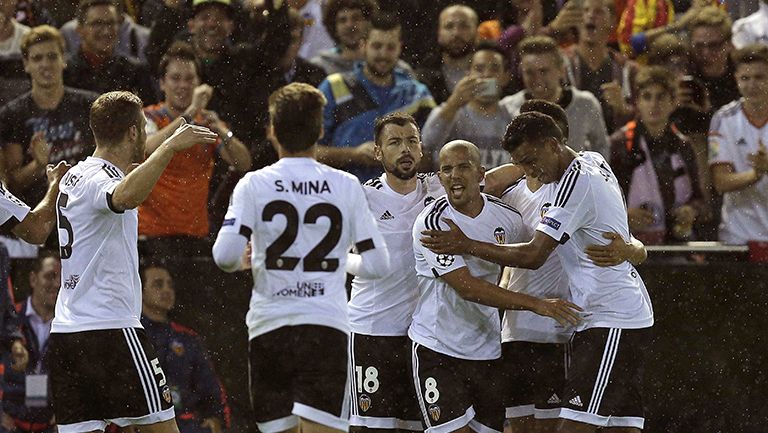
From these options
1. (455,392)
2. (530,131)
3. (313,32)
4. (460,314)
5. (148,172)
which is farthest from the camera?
(313,32)

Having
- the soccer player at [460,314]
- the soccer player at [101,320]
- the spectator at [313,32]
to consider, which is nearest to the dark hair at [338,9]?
the spectator at [313,32]

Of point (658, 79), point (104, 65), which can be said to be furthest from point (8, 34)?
point (658, 79)

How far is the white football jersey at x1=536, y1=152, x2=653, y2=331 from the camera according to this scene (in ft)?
27.5

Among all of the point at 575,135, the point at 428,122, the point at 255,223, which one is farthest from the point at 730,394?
the point at 255,223

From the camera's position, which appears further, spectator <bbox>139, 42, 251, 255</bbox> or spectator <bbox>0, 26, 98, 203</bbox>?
spectator <bbox>0, 26, 98, 203</bbox>

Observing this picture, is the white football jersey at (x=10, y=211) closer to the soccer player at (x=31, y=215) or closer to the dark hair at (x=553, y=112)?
the soccer player at (x=31, y=215)

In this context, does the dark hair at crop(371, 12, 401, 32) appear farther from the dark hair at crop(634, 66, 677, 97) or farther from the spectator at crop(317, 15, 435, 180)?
the dark hair at crop(634, 66, 677, 97)

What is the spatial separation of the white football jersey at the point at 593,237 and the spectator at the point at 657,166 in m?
3.02

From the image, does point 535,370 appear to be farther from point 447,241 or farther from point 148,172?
point 148,172

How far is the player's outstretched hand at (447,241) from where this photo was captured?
8.43 metres

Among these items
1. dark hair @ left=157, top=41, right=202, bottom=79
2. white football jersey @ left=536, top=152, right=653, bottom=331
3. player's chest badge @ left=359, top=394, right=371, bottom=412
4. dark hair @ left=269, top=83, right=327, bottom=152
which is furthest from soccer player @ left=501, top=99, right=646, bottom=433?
dark hair @ left=157, top=41, right=202, bottom=79

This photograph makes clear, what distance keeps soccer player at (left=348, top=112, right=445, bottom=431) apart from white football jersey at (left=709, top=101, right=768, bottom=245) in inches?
135

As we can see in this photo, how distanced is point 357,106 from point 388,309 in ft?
9.99

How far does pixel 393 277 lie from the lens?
30.2 feet
